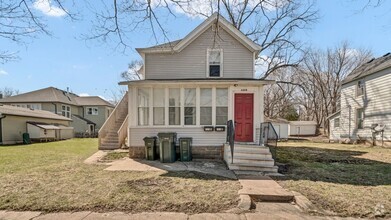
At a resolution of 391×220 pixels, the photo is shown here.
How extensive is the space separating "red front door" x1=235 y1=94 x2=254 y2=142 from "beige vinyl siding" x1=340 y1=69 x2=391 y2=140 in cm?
1148

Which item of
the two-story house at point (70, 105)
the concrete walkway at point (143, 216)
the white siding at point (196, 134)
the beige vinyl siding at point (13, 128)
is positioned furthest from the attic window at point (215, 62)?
the two-story house at point (70, 105)

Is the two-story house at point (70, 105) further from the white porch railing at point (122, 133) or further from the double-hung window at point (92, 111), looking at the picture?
the white porch railing at point (122, 133)

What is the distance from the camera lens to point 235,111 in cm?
1112

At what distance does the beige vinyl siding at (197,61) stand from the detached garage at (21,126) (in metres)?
16.6

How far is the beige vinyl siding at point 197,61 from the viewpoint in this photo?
484 inches

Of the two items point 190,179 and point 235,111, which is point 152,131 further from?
point 190,179

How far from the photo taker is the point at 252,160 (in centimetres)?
892

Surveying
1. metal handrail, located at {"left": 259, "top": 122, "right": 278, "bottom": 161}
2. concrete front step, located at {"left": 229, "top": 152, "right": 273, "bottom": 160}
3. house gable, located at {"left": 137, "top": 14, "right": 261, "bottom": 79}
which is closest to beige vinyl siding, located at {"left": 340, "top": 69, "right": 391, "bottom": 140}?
house gable, located at {"left": 137, "top": 14, "right": 261, "bottom": 79}

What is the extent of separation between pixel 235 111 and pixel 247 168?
10.2 feet

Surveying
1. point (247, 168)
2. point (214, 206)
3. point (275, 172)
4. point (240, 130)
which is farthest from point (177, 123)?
point (214, 206)

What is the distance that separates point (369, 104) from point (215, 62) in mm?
13496

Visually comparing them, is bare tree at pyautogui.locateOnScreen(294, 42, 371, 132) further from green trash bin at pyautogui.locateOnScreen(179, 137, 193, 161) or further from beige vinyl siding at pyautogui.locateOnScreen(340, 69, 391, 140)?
green trash bin at pyautogui.locateOnScreen(179, 137, 193, 161)

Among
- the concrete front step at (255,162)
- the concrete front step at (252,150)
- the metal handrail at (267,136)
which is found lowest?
the concrete front step at (255,162)

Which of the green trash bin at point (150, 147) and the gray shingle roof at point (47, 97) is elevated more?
the gray shingle roof at point (47, 97)
